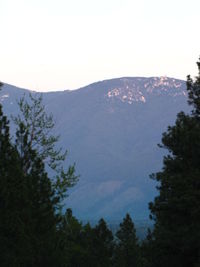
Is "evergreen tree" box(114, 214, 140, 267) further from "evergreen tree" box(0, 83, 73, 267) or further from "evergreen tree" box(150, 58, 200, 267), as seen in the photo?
"evergreen tree" box(150, 58, 200, 267)

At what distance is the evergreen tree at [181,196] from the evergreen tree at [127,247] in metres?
72.0

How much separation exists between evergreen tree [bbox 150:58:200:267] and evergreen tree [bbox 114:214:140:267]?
71982 mm

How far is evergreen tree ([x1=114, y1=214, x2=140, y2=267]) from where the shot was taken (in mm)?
107562

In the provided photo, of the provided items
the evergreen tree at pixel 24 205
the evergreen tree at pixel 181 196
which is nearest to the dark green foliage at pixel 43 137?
the evergreen tree at pixel 24 205

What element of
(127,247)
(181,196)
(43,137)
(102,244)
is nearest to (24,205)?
(43,137)

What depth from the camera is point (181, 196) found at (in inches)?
1255

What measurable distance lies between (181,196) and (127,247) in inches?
3092

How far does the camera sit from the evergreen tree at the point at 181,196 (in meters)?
31.7

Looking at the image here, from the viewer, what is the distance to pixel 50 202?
1770 inches

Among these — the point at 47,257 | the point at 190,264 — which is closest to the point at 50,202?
→ the point at 47,257

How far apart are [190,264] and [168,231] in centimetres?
290

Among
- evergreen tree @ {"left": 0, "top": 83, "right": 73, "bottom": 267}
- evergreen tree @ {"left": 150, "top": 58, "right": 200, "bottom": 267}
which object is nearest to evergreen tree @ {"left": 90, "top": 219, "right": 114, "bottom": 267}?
evergreen tree @ {"left": 0, "top": 83, "right": 73, "bottom": 267}

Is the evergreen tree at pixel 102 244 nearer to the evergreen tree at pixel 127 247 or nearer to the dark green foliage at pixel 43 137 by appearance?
the evergreen tree at pixel 127 247

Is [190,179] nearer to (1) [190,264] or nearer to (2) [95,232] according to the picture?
(1) [190,264]
